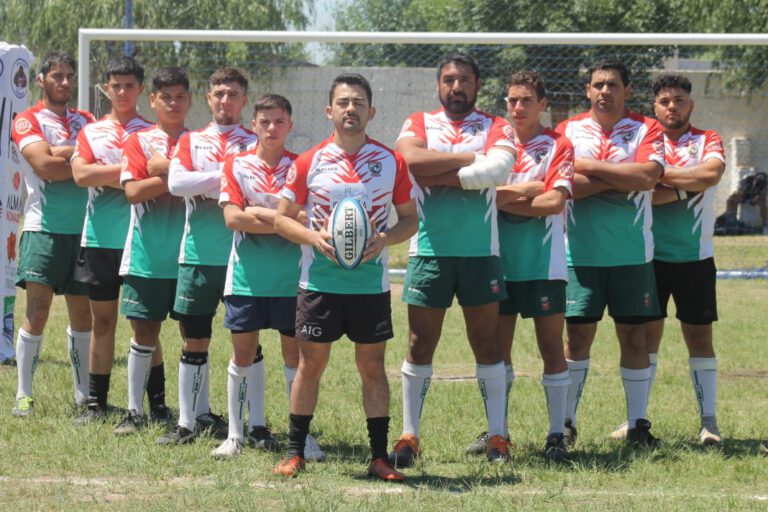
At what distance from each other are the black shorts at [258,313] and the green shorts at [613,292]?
178 cm

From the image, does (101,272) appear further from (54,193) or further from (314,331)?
(314,331)

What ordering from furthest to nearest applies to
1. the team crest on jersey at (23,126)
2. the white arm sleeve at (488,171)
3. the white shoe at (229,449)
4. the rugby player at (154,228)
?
the team crest on jersey at (23,126), the rugby player at (154,228), the white shoe at (229,449), the white arm sleeve at (488,171)

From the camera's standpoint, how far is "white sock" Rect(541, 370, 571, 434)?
705cm

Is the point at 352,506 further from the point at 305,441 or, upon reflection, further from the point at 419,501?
the point at 305,441

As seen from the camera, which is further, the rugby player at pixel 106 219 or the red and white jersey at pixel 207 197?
the rugby player at pixel 106 219

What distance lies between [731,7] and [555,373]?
20718mm

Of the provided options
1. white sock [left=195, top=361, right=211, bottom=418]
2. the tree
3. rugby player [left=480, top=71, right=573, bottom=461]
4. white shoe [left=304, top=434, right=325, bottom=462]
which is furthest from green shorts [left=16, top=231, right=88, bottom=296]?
the tree

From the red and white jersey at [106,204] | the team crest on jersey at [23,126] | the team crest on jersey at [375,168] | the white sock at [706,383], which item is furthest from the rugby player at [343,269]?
the team crest on jersey at [23,126]

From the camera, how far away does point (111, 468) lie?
21.2 feet

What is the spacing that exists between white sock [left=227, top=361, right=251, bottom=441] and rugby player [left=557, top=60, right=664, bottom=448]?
2088 mm

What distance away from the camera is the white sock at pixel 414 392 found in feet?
23.0

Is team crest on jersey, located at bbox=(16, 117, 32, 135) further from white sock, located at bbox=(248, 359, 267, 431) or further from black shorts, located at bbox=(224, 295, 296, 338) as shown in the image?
white sock, located at bbox=(248, 359, 267, 431)

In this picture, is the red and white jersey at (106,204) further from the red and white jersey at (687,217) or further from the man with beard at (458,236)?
the red and white jersey at (687,217)

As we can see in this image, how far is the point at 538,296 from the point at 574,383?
869 millimetres
